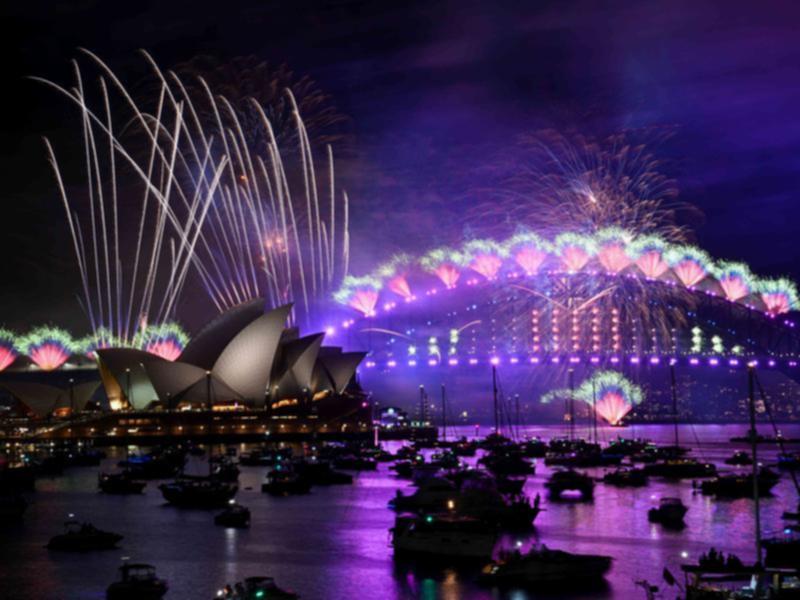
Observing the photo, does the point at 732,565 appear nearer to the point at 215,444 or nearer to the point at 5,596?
the point at 5,596

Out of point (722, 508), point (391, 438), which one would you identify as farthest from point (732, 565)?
point (391, 438)

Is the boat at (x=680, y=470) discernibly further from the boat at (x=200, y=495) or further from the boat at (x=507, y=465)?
the boat at (x=200, y=495)

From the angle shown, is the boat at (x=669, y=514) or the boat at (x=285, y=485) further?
the boat at (x=285, y=485)

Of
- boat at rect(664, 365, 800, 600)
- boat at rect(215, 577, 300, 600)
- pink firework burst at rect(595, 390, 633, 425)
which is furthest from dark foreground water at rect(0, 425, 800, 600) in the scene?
pink firework burst at rect(595, 390, 633, 425)

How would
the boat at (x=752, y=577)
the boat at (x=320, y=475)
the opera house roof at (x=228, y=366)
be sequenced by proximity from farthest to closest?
the opera house roof at (x=228, y=366)
the boat at (x=320, y=475)
the boat at (x=752, y=577)

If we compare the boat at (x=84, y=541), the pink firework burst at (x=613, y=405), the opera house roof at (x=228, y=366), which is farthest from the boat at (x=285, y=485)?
the pink firework burst at (x=613, y=405)

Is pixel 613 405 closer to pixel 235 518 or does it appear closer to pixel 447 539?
pixel 235 518

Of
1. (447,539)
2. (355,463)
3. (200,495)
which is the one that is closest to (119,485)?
(200,495)
